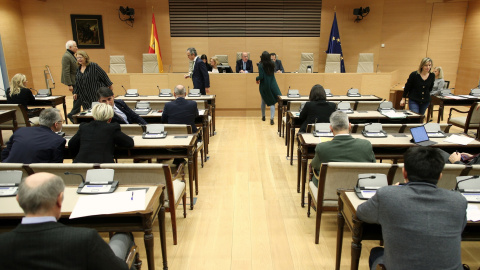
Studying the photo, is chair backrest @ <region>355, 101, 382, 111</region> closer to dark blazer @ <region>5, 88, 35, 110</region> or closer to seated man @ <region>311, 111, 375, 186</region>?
seated man @ <region>311, 111, 375, 186</region>

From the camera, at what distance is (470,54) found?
10.3 m

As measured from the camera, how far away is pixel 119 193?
7.71ft

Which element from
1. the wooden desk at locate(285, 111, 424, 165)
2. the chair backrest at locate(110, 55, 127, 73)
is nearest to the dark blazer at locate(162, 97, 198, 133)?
the wooden desk at locate(285, 111, 424, 165)

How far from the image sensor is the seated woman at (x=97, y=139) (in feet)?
10.5

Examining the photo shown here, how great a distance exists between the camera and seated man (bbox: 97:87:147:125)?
4152 millimetres

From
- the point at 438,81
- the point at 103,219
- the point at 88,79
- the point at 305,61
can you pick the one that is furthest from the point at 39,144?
the point at 305,61

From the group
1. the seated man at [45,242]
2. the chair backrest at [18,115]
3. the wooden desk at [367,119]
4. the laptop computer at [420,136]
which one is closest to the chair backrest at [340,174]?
the laptop computer at [420,136]

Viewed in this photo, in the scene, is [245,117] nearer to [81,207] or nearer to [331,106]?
[331,106]

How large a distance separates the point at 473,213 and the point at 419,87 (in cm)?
430

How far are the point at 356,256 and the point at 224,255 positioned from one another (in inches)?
47.6

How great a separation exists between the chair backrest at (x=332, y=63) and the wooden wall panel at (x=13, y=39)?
9.14m

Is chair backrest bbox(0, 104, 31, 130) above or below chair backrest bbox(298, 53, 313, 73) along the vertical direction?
below

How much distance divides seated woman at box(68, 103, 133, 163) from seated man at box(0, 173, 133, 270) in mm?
1706

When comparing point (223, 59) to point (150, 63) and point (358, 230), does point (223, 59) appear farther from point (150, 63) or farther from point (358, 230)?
point (358, 230)
